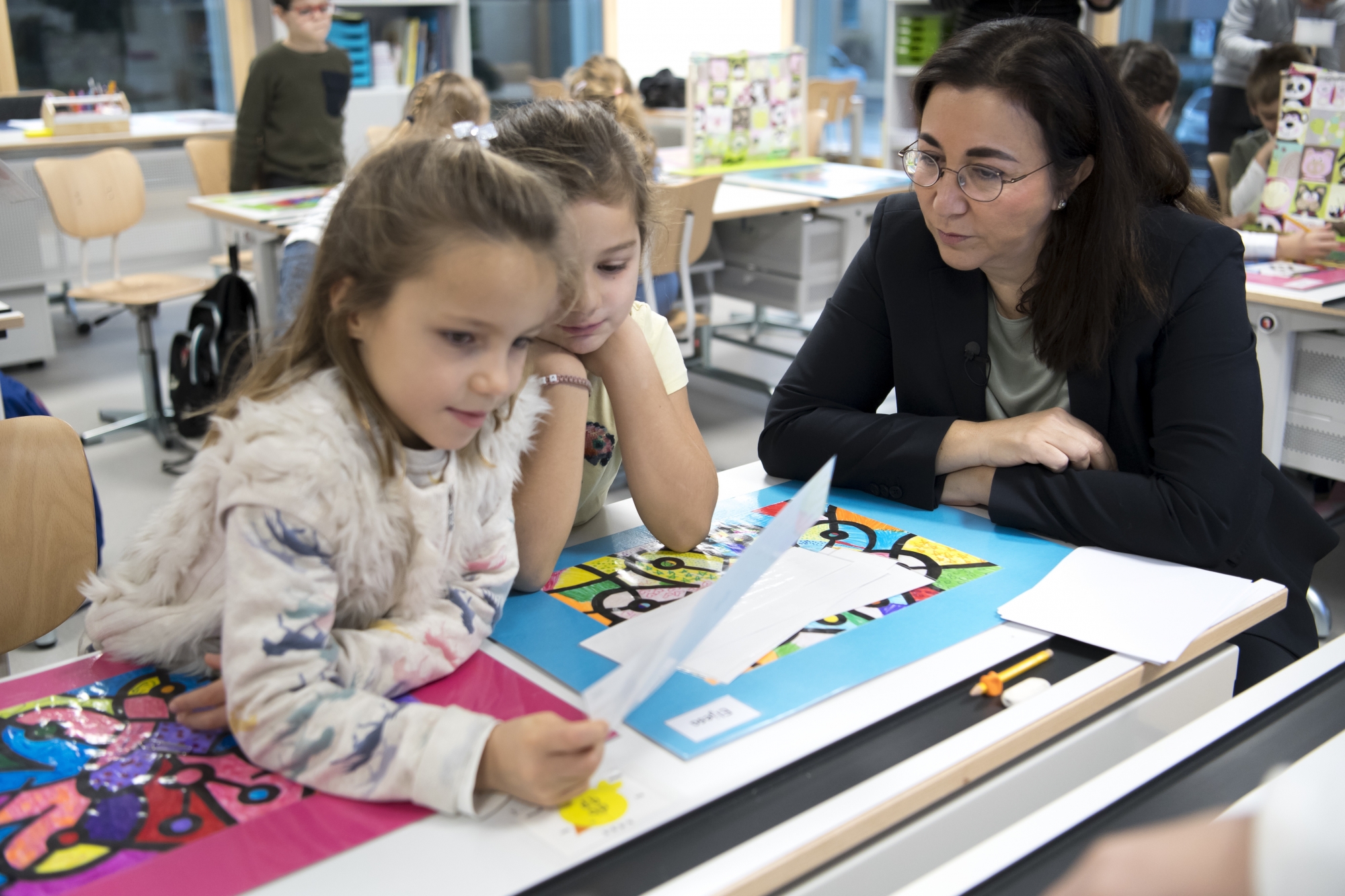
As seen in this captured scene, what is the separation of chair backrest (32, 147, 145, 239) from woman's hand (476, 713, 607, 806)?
4151 mm

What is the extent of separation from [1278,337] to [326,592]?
7.64ft

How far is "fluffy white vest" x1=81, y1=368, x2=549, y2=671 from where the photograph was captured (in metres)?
0.83

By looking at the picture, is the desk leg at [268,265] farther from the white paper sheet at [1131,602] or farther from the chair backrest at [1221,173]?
the chair backrest at [1221,173]

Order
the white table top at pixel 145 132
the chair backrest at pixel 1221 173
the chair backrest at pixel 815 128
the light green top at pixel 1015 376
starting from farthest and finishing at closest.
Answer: the chair backrest at pixel 815 128 → the white table top at pixel 145 132 → the chair backrest at pixel 1221 173 → the light green top at pixel 1015 376

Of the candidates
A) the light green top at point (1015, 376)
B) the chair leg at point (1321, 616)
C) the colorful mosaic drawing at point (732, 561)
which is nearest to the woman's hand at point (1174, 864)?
the colorful mosaic drawing at point (732, 561)

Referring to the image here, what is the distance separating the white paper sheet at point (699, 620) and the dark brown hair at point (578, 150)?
42 centimetres

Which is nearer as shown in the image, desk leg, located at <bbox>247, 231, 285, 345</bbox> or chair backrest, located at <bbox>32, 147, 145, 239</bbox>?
desk leg, located at <bbox>247, 231, 285, 345</bbox>

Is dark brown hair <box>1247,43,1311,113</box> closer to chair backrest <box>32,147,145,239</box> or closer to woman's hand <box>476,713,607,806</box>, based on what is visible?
woman's hand <box>476,713,607,806</box>

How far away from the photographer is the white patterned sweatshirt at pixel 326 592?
0.80m

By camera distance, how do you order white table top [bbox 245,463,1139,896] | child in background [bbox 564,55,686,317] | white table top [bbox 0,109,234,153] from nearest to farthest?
white table top [bbox 245,463,1139,896] → child in background [bbox 564,55,686,317] → white table top [bbox 0,109,234,153]

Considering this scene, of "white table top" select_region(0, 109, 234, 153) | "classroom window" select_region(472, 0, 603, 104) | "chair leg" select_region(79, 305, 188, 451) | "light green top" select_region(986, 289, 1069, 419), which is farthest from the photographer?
"classroom window" select_region(472, 0, 603, 104)

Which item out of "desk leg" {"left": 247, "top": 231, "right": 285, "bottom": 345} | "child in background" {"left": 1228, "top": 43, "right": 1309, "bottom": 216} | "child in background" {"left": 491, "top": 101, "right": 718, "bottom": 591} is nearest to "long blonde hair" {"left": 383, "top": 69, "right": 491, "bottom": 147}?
"desk leg" {"left": 247, "top": 231, "right": 285, "bottom": 345}

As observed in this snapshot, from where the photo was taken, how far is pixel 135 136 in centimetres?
529

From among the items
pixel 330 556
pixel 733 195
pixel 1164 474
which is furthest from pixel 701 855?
pixel 733 195
